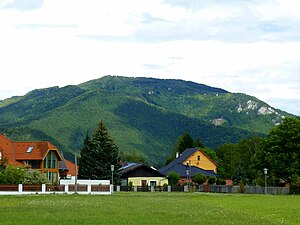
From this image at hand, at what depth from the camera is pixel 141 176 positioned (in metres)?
112

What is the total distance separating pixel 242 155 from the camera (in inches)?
5453

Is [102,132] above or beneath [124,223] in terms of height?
above

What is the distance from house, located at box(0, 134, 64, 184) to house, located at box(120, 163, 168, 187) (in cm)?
1782

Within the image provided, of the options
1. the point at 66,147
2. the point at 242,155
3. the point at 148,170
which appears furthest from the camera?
the point at 66,147

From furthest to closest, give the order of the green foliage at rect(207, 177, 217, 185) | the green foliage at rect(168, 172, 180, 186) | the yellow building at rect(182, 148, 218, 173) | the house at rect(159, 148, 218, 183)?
the yellow building at rect(182, 148, 218, 173) < the house at rect(159, 148, 218, 183) < the green foliage at rect(207, 177, 217, 185) < the green foliage at rect(168, 172, 180, 186)

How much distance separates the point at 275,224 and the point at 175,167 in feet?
320

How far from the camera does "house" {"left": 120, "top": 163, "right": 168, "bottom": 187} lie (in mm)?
111250

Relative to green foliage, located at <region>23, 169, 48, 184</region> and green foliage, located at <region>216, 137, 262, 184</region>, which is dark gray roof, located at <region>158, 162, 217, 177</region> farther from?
green foliage, located at <region>23, 169, 48, 184</region>

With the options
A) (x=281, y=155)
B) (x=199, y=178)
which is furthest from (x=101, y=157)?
(x=281, y=155)

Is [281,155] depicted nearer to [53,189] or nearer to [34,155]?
[53,189]

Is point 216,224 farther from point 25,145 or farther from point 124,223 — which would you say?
point 25,145

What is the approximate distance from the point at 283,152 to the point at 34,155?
1322 inches

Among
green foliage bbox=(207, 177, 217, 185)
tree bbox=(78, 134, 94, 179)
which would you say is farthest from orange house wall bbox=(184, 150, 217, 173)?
tree bbox=(78, 134, 94, 179)

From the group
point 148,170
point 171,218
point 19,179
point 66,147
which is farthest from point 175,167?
point 171,218
